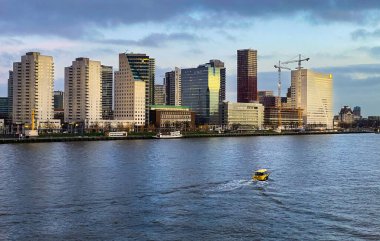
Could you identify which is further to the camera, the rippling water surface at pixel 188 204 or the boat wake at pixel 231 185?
the boat wake at pixel 231 185

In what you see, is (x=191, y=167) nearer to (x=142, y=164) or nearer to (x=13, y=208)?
(x=142, y=164)

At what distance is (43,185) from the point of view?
167ft

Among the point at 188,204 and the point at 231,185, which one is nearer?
the point at 188,204

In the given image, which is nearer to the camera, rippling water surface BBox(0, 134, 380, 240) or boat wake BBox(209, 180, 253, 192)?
rippling water surface BBox(0, 134, 380, 240)

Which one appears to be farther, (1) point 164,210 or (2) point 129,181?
(2) point 129,181

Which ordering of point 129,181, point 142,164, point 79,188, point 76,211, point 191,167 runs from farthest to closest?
point 142,164 → point 191,167 → point 129,181 → point 79,188 → point 76,211

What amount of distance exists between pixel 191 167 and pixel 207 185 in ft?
58.5

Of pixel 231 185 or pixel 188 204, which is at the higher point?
pixel 231 185

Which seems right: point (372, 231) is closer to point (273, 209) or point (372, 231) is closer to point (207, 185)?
point (273, 209)

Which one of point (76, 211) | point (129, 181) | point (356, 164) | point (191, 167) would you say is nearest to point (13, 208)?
point (76, 211)

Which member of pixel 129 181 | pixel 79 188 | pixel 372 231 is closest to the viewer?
pixel 372 231

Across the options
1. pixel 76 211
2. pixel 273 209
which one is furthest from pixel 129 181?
pixel 273 209

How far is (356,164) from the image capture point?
73688 millimetres

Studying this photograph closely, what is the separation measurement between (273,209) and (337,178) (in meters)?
20.9
